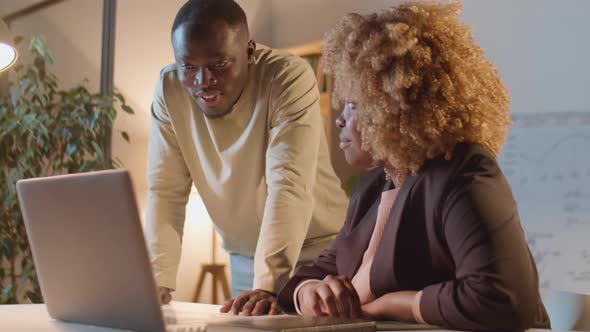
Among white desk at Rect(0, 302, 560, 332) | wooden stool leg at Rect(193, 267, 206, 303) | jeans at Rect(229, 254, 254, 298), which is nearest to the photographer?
white desk at Rect(0, 302, 560, 332)

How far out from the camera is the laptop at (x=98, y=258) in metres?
0.99

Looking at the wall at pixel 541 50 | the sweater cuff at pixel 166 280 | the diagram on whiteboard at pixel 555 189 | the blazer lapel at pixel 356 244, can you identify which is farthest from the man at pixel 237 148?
the wall at pixel 541 50

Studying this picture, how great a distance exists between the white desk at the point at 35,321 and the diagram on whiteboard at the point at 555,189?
8.32ft

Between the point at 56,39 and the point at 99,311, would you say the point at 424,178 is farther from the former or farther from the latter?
the point at 56,39

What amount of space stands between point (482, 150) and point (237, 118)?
1.07m

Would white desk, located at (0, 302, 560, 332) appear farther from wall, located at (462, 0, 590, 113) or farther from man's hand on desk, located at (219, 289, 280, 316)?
wall, located at (462, 0, 590, 113)

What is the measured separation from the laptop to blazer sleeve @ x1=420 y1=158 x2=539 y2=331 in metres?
0.20

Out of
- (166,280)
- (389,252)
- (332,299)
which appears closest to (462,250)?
(389,252)

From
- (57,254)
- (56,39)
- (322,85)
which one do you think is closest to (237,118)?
(57,254)

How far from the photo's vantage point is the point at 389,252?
4.60ft

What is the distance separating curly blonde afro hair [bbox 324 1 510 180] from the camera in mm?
1396

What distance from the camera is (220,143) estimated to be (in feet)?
7.61

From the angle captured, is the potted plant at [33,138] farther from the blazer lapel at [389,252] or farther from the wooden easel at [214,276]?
the blazer lapel at [389,252]

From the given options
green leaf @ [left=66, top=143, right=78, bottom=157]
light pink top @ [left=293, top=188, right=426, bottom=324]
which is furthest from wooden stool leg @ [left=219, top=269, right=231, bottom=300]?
light pink top @ [left=293, top=188, right=426, bottom=324]
